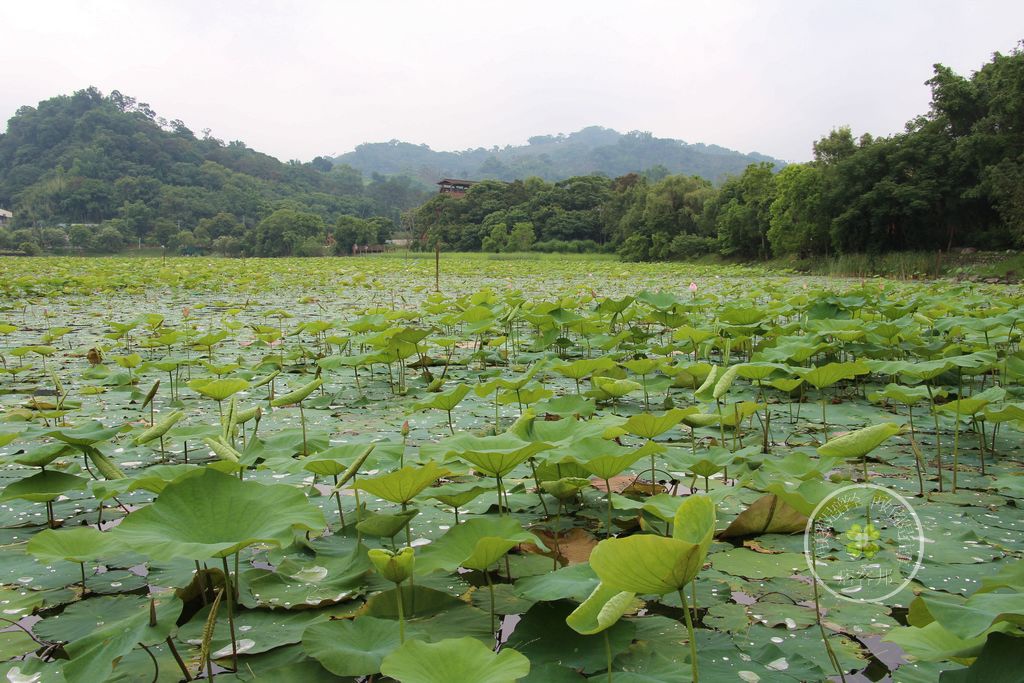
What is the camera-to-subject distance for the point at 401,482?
3.72 ft

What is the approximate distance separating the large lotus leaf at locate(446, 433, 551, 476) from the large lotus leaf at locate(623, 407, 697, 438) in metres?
0.39

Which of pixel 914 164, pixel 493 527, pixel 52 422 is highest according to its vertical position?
pixel 914 164

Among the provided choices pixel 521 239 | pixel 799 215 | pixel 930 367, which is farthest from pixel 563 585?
pixel 521 239

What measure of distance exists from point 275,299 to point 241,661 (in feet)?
27.5

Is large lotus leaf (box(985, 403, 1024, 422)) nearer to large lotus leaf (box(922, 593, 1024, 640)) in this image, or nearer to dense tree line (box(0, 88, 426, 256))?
large lotus leaf (box(922, 593, 1024, 640))

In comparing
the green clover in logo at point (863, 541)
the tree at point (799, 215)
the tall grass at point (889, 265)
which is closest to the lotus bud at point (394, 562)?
the green clover in logo at point (863, 541)

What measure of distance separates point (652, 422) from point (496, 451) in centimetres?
61

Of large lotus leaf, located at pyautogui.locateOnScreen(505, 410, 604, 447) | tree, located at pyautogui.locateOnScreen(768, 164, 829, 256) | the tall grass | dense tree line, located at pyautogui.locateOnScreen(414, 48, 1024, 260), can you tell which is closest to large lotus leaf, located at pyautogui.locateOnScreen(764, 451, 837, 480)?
large lotus leaf, located at pyautogui.locateOnScreen(505, 410, 604, 447)

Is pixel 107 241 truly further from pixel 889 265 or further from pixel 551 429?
pixel 551 429

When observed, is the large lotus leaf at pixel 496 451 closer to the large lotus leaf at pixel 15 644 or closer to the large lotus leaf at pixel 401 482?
the large lotus leaf at pixel 401 482

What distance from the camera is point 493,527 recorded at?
111cm

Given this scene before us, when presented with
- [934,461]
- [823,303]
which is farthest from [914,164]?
[934,461]

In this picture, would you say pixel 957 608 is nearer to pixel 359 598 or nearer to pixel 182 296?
pixel 359 598

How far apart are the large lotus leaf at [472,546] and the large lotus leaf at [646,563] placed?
0.30m
